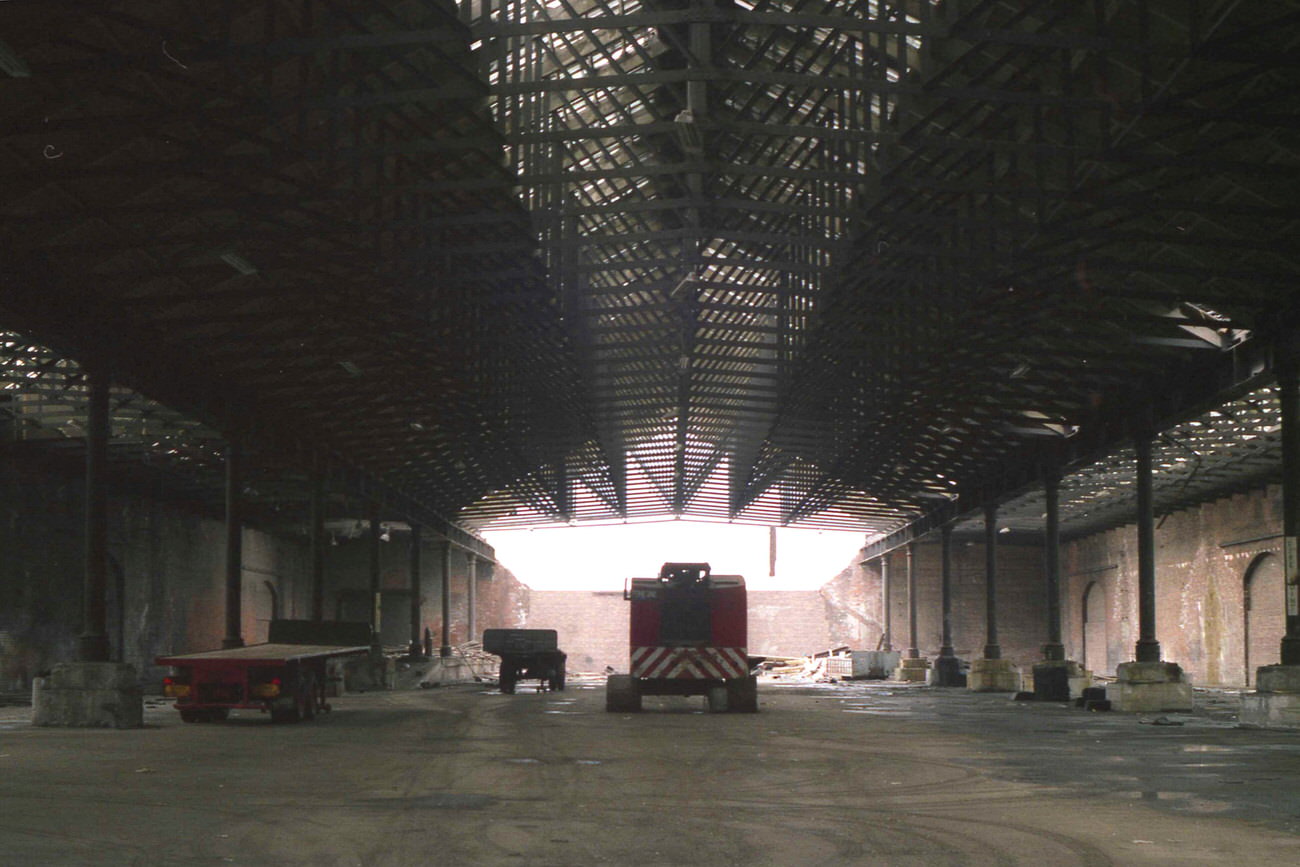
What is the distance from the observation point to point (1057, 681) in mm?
35438

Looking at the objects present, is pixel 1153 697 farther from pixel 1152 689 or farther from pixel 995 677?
pixel 995 677

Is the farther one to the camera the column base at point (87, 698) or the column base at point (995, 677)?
the column base at point (995, 677)

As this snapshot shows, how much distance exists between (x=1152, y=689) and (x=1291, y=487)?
7.10 metres

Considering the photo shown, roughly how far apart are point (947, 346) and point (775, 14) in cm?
1477

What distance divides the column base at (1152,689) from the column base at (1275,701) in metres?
5.87

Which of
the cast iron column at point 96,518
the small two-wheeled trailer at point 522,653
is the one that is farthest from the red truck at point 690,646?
the small two-wheeled trailer at point 522,653

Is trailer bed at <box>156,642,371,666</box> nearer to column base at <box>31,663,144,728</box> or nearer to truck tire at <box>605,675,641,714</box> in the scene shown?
column base at <box>31,663,144,728</box>

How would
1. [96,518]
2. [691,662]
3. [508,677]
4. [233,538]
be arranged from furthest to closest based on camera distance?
[508,677] < [233,538] < [691,662] < [96,518]

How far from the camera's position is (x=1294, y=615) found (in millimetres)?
23281

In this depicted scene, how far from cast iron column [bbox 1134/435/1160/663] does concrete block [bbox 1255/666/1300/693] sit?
21.1 feet

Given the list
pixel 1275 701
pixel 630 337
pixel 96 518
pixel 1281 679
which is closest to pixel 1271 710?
pixel 1275 701

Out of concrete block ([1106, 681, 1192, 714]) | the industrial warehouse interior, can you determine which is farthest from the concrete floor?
concrete block ([1106, 681, 1192, 714])

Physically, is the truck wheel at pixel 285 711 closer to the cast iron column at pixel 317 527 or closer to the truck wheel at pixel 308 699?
the truck wheel at pixel 308 699

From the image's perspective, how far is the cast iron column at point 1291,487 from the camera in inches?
904
